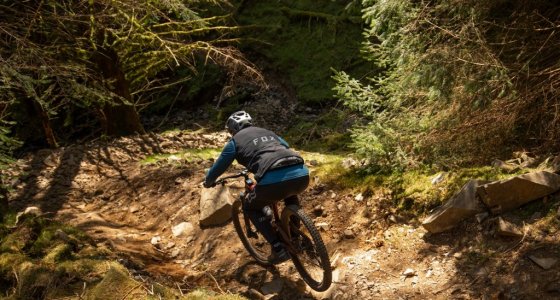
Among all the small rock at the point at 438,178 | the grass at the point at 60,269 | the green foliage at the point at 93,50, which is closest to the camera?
the grass at the point at 60,269

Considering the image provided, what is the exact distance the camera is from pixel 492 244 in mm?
5027

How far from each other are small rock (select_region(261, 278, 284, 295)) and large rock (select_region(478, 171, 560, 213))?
2.65m

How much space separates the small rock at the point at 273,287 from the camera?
18.3 feet

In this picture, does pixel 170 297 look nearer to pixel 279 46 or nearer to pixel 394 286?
pixel 394 286

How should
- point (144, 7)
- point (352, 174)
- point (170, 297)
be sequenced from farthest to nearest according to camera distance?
point (144, 7), point (352, 174), point (170, 297)

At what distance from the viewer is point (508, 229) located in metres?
4.93

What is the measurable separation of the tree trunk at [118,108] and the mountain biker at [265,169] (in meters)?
6.21

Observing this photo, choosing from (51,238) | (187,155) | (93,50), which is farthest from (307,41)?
(51,238)

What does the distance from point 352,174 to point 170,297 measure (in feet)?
12.6

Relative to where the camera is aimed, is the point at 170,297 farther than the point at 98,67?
No

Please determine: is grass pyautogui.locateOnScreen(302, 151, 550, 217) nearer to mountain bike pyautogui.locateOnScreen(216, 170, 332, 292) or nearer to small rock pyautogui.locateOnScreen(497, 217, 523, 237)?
small rock pyautogui.locateOnScreen(497, 217, 523, 237)

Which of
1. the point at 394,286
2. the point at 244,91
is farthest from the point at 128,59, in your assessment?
the point at 394,286

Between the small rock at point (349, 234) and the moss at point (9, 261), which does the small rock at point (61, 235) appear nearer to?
the moss at point (9, 261)

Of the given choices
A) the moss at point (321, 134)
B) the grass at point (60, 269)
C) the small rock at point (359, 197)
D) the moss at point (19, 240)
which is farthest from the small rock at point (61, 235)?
the moss at point (321, 134)
